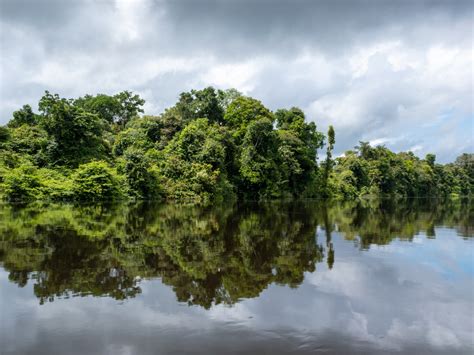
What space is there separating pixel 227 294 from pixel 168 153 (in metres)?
35.0

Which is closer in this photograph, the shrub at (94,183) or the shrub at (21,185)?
the shrub at (21,185)

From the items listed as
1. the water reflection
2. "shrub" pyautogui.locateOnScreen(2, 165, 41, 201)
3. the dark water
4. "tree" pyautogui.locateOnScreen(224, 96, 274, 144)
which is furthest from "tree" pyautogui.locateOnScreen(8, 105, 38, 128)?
the dark water

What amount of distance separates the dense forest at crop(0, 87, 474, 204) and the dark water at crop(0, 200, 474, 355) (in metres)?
17.9

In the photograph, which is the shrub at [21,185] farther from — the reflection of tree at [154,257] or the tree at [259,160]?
the tree at [259,160]

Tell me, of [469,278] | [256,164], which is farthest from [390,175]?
[469,278]

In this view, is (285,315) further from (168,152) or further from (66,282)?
(168,152)

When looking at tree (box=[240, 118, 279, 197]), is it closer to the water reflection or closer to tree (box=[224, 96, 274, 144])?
tree (box=[224, 96, 274, 144])

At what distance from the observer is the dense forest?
32156mm

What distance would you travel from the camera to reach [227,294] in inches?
299

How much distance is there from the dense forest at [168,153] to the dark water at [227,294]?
17.9m

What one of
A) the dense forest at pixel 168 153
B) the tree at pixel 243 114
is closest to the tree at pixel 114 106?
the dense forest at pixel 168 153

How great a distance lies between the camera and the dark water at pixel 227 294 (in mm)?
5500

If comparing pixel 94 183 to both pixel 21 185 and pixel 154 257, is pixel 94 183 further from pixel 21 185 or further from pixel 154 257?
pixel 154 257

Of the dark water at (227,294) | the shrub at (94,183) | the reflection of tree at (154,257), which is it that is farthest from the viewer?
the shrub at (94,183)
